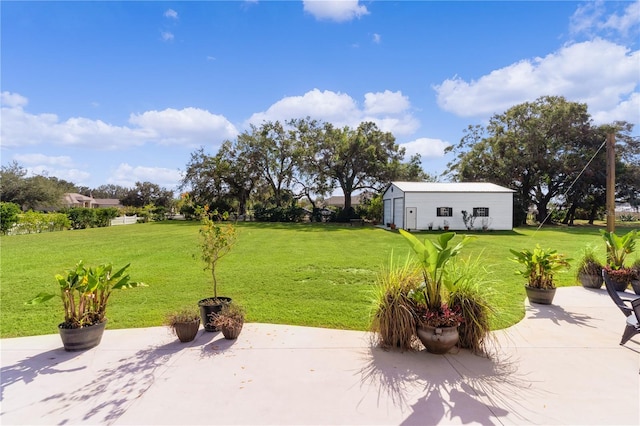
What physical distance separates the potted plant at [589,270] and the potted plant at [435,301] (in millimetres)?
4748

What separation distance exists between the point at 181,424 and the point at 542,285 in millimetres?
5452

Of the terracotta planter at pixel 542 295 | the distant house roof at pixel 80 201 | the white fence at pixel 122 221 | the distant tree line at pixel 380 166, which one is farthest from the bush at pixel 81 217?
the terracotta planter at pixel 542 295

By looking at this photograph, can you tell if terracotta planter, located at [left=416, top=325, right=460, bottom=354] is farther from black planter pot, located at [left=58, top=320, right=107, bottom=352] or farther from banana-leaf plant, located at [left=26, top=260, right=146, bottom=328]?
black planter pot, located at [left=58, top=320, right=107, bottom=352]

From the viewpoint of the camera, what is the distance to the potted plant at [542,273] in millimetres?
4922

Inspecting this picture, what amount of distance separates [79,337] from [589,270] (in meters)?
8.44

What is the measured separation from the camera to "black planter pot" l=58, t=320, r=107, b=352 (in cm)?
326

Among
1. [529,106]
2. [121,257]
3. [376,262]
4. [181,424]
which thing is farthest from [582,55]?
[529,106]

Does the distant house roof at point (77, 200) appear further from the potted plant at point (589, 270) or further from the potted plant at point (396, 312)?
the potted plant at point (589, 270)

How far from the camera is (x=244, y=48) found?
9.58 m

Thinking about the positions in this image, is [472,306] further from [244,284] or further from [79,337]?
[244,284]

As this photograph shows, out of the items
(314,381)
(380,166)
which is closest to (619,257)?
(314,381)

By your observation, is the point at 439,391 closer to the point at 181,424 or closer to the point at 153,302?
the point at 181,424

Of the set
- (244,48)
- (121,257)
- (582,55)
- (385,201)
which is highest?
(244,48)

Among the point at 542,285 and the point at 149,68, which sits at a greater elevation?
the point at 149,68
